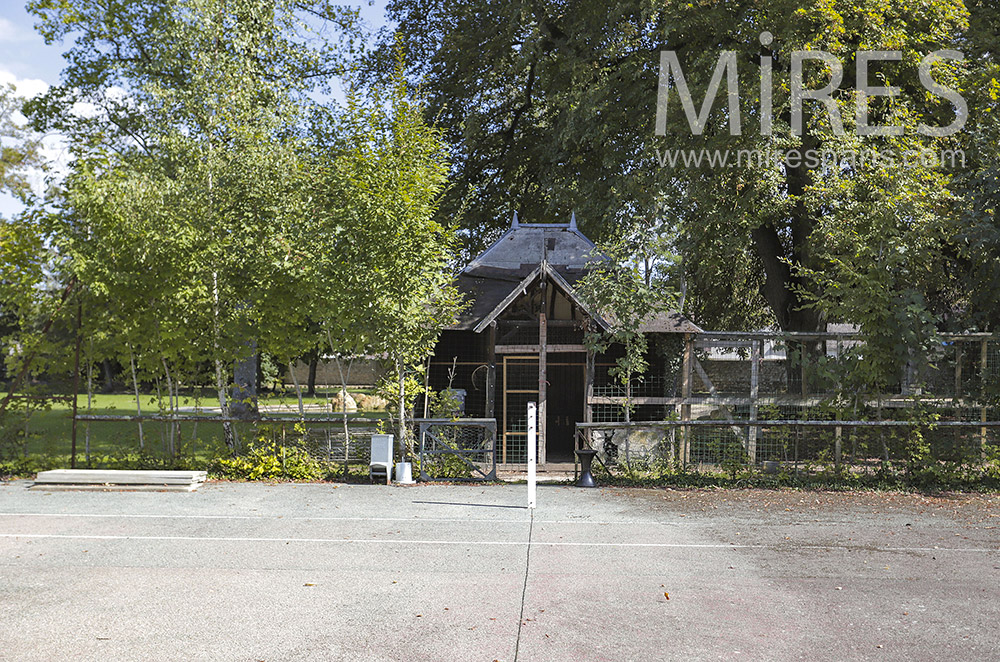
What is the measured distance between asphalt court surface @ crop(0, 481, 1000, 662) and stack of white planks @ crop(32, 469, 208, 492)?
2.10ft

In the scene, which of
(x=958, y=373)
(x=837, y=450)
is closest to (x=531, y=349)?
(x=837, y=450)

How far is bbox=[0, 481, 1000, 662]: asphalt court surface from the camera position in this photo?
5.91 m

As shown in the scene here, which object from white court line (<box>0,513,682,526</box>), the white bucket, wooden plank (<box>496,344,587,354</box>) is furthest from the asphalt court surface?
wooden plank (<box>496,344,587,354</box>)

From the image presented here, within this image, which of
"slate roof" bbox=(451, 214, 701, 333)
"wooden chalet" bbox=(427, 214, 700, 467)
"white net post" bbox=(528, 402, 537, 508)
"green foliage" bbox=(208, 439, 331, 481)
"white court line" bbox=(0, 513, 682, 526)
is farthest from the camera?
"slate roof" bbox=(451, 214, 701, 333)

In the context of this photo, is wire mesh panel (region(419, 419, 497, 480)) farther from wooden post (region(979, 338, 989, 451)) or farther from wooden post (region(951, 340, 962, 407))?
wooden post (region(979, 338, 989, 451))

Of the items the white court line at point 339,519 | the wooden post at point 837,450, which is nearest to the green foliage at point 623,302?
the wooden post at point 837,450

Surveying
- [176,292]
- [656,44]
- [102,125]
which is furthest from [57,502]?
[656,44]

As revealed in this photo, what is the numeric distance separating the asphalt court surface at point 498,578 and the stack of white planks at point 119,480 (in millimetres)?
639

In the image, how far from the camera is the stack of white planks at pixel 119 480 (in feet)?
42.2

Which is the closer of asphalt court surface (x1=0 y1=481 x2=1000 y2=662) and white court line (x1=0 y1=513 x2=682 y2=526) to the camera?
asphalt court surface (x1=0 y1=481 x2=1000 y2=662)

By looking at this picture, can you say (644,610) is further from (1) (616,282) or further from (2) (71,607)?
(1) (616,282)

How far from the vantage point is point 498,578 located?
768 cm

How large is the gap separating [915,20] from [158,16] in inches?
726

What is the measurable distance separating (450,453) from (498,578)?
6460mm
